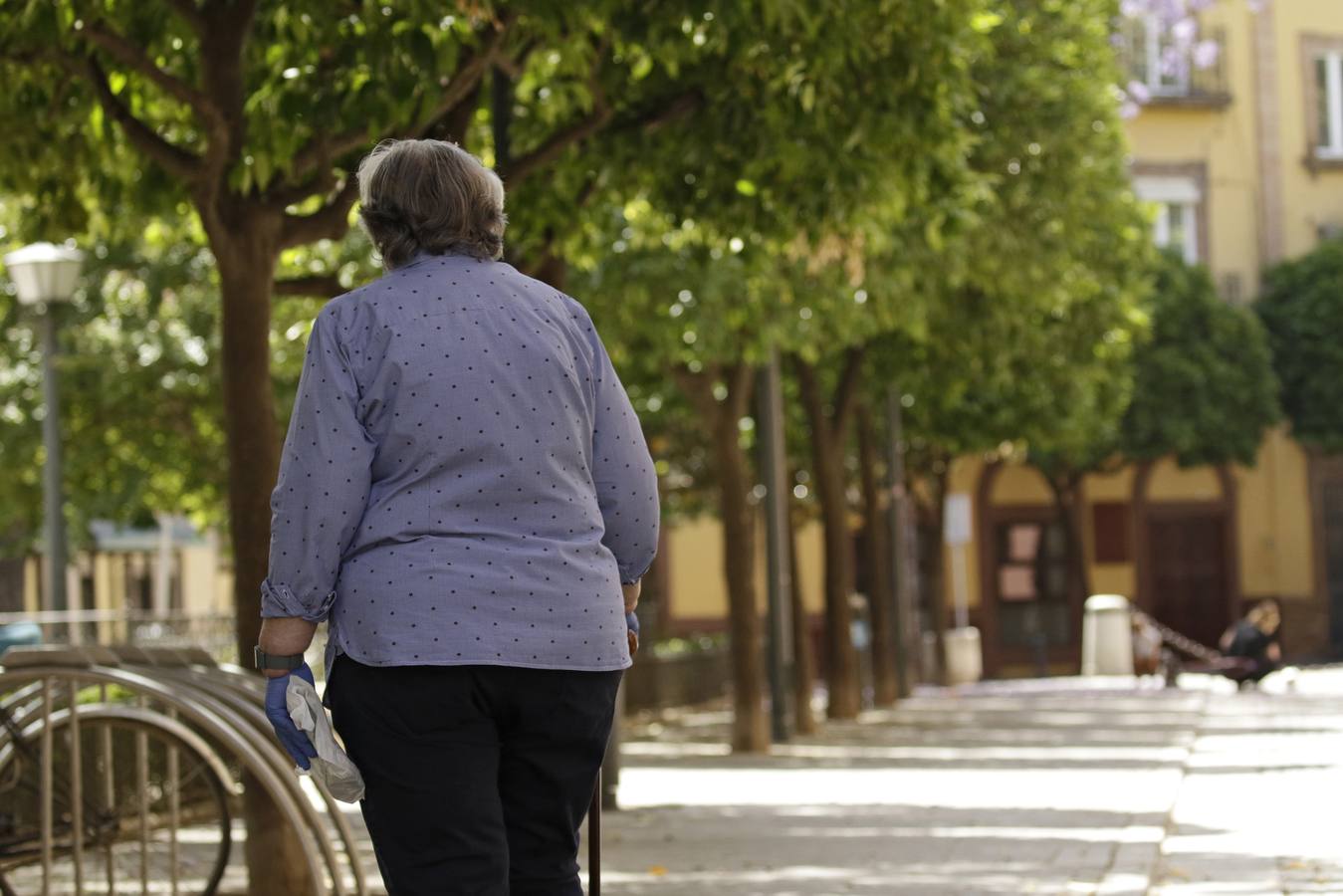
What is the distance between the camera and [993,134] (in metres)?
18.3

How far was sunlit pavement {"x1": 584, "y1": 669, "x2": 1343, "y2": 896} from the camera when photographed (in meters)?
9.71

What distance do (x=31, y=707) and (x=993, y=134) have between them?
1239 cm

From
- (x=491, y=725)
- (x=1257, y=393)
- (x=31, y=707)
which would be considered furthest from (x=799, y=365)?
(x=1257, y=393)

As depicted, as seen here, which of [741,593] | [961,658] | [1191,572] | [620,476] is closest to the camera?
[620,476]

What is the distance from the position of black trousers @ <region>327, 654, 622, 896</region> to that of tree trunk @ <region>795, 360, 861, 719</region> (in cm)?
1960

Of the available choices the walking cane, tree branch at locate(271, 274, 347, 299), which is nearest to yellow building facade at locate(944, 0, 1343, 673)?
tree branch at locate(271, 274, 347, 299)

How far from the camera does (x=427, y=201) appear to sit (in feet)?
14.1

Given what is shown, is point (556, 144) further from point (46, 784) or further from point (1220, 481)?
point (1220, 481)

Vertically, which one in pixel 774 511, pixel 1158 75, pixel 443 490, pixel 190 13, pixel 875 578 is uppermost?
pixel 1158 75

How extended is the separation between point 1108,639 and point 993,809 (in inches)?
1012

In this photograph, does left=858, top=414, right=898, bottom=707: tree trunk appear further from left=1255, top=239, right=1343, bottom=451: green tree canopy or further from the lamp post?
left=1255, top=239, right=1343, bottom=451: green tree canopy

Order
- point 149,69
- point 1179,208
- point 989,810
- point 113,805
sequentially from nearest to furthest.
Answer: point 113,805, point 149,69, point 989,810, point 1179,208

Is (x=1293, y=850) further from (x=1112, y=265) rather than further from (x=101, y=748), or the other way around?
(x=1112, y=265)

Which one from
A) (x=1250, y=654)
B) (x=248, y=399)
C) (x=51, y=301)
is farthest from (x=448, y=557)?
(x=1250, y=654)
